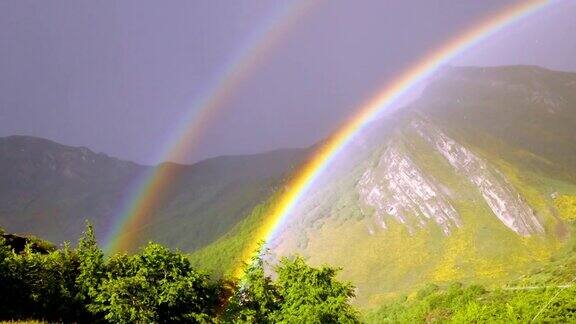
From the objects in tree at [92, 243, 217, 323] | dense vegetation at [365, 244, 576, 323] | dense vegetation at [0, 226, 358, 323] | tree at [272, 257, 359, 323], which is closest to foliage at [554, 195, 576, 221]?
dense vegetation at [365, 244, 576, 323]

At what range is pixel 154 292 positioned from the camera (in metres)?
39.1

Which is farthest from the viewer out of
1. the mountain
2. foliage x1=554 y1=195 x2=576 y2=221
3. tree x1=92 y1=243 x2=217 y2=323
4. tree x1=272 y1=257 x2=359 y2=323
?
foliage x1=554 y1=195 x2=576 y2=221

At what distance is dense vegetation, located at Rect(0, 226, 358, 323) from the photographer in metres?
37.5

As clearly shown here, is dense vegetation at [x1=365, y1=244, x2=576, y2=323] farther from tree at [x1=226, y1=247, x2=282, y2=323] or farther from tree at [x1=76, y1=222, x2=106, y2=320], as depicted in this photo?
tree at [x1=76, y1=222, x2=106, y2=320]

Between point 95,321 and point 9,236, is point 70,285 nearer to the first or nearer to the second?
point 95,321

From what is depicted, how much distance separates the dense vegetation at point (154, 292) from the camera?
37531 mm

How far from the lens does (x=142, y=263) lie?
4281 centimetres

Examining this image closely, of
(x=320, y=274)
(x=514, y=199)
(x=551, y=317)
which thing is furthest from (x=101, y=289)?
(x=514, y=199)

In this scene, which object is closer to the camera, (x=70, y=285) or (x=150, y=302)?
(x=150, y=302)

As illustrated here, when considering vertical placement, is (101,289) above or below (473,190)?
above

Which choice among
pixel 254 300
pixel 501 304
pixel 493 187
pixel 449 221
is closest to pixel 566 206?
pixel 493 187

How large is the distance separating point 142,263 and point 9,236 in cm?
4021

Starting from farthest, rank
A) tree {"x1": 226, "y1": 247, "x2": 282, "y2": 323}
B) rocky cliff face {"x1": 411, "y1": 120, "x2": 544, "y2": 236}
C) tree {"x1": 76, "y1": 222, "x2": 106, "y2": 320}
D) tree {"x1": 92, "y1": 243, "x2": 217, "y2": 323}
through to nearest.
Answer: rocky cliff face {"x1": 411, "y1": 120, "x2": 544, "y2": 236}
tree {"x1": 76, "y1": 222, "x2": 106, "y2": 320}
tree {"x1": 226, "y1": 247, "x2": 282, "y2": 323}
tree {"x1": 92, "y1": 243, "x2": 217, "y2": 323}

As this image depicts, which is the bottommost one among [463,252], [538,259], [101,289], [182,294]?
[538,259]
